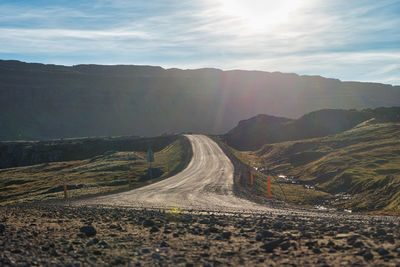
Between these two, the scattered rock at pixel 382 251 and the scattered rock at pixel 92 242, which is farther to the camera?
the scattered rock at pixel 92 242

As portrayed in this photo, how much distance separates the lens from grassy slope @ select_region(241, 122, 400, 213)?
1407 inches

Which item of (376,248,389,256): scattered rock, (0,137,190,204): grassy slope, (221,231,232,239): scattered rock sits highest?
(376,248,389,256): scattered rock

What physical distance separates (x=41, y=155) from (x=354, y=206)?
92.3 m

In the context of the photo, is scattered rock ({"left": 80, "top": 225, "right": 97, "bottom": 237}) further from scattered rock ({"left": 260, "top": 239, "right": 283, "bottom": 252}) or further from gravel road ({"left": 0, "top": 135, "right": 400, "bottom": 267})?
scattered rock ({"left": 260, "top": 239, "right": 283, "bottom": 252})

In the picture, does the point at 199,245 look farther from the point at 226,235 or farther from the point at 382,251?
the point at 382,251

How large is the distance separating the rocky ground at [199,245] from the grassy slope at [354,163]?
67.3 feet

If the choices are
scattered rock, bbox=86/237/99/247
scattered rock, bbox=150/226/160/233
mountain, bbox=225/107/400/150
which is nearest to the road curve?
scattered rock, bbox=150/226/160/233

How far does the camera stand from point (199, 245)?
930 cm

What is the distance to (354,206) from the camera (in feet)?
114

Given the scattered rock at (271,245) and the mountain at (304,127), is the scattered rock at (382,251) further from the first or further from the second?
the mountain at (304,127)

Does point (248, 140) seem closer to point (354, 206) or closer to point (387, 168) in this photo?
point (387, 168)

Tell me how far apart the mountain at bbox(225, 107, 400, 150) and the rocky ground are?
101082mm


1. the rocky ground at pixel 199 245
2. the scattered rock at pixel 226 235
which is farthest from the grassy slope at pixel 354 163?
the scattered rock at pixel 226 235

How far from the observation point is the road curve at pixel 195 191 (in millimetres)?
23062
